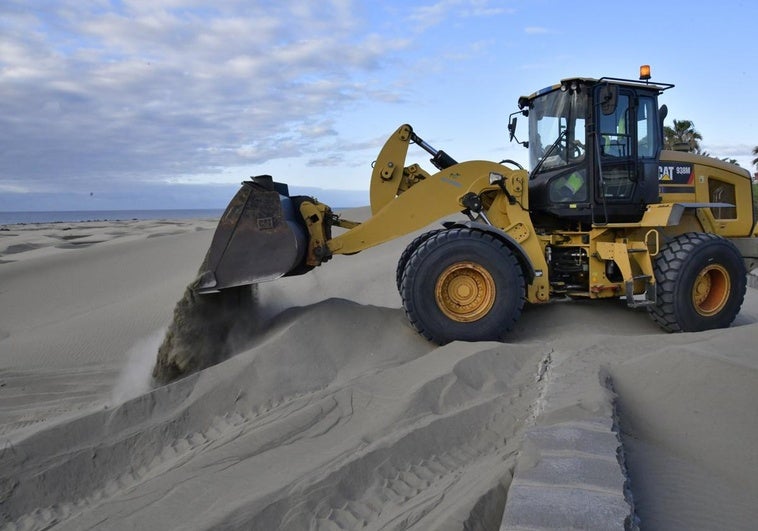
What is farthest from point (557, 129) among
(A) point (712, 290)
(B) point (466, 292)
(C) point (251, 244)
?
(C) point (251, 244)

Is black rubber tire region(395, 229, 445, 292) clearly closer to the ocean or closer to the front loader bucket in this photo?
the front loader bucket

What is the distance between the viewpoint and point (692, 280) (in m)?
6.29

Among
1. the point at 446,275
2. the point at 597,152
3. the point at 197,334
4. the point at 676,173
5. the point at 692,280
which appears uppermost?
the point at 597,152

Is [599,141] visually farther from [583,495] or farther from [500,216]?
[583,495]

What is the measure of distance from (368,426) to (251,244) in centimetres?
247

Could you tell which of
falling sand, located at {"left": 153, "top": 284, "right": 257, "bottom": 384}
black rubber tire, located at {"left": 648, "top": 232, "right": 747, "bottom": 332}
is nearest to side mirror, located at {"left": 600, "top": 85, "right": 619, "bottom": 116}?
black rubber tire, located at {"left": 648, "top": 232, "right": 747, "bottom": 332}

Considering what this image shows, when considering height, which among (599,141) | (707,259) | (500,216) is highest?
(599,141)

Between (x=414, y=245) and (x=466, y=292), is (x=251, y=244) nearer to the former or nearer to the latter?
(x=414, y=245)

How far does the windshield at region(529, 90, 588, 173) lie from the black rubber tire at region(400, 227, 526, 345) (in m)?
1.54

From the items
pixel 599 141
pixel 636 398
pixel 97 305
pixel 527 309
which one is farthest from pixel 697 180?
pixel 97 305

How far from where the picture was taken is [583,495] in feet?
8.48

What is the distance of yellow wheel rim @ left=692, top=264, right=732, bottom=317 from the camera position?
21.4ft

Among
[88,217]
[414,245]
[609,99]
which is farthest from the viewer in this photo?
[88,217]

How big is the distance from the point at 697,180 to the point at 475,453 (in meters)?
5.16
